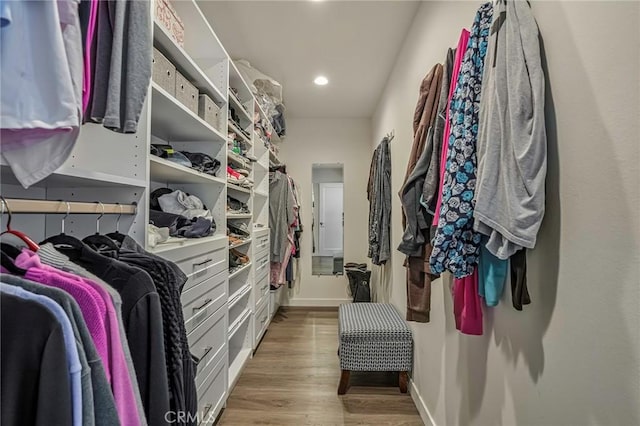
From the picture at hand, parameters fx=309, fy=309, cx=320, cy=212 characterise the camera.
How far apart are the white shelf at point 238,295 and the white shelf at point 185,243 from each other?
53 cm

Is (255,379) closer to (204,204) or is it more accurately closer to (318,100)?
(204,204)

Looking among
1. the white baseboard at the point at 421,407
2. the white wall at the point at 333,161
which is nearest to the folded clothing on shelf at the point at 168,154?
the white baseboard at the point at 421,407

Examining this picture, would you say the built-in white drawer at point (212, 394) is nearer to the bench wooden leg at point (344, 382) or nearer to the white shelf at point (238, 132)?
the bench wooden leg at point (344, 382)

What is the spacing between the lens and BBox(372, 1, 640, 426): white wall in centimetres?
61

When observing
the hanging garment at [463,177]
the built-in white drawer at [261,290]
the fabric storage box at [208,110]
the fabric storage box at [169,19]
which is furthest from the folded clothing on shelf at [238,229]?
the hanging garment at [463,177]

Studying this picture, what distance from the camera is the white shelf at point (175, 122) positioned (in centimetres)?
129

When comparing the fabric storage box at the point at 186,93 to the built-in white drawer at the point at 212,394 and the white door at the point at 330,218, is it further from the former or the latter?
the white door at the point at 330,218

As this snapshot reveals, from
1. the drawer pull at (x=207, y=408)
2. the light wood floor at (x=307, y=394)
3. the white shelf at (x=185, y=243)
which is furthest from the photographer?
the light wood floor at (x=307, y=394)

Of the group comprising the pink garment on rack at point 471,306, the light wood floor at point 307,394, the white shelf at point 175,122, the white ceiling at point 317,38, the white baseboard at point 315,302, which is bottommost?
the light wood floor at point 307,394

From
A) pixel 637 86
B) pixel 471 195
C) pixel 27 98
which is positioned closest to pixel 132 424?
pixel 27 98

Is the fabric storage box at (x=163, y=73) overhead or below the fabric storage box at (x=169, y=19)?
below

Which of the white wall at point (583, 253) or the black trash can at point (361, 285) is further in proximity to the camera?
the black trash can at point (361, 285)

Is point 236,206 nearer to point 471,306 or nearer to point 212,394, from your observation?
point 212,394

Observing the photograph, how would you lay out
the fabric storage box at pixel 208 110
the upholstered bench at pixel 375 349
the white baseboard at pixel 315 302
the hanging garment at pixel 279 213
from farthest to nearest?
the white baseboard at pixel 315 302
the hanging garment at pixel 279 213
the upholstered bench at pixel 375 349
the fabric storage box at pixel 208 110
